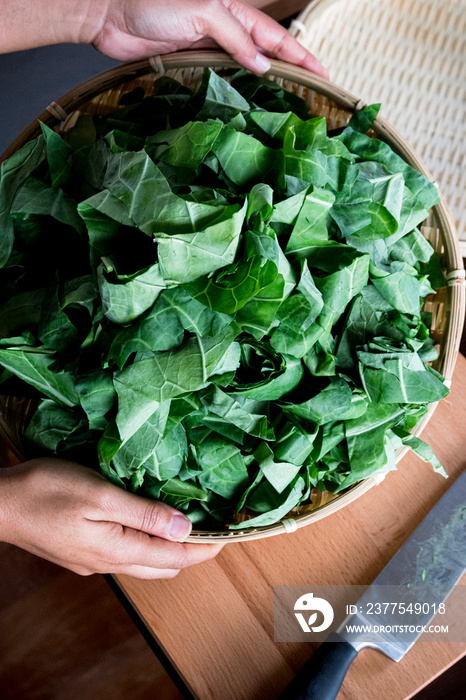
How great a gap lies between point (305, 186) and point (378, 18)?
727mm

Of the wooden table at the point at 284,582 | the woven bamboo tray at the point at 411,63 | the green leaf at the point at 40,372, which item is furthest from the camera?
the woven bamboo tray at the point at 411,63

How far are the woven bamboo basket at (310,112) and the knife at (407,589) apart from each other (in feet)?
0.42

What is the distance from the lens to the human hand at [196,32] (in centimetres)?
86

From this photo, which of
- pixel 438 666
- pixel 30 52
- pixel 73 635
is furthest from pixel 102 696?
pixel 30 52

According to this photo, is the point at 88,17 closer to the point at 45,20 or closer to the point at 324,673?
the point at 45,20

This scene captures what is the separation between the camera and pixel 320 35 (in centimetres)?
112

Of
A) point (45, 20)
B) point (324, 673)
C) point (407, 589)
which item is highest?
point (45, 20)

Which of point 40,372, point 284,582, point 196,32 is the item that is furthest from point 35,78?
point 284,582

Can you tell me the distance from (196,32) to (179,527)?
753mm

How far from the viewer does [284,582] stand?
0.86m

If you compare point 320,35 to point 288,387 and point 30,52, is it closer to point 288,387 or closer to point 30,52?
point 288,387

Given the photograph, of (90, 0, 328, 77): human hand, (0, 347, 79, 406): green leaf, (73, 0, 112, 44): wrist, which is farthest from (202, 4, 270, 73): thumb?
(0, 347, 79, 406): green leaf

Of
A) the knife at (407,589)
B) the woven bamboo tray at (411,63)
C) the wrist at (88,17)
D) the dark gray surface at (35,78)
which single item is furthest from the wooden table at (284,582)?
the dark gray surface at (35,78)

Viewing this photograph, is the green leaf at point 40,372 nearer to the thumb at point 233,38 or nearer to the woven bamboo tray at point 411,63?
the thumb at point 233,38
